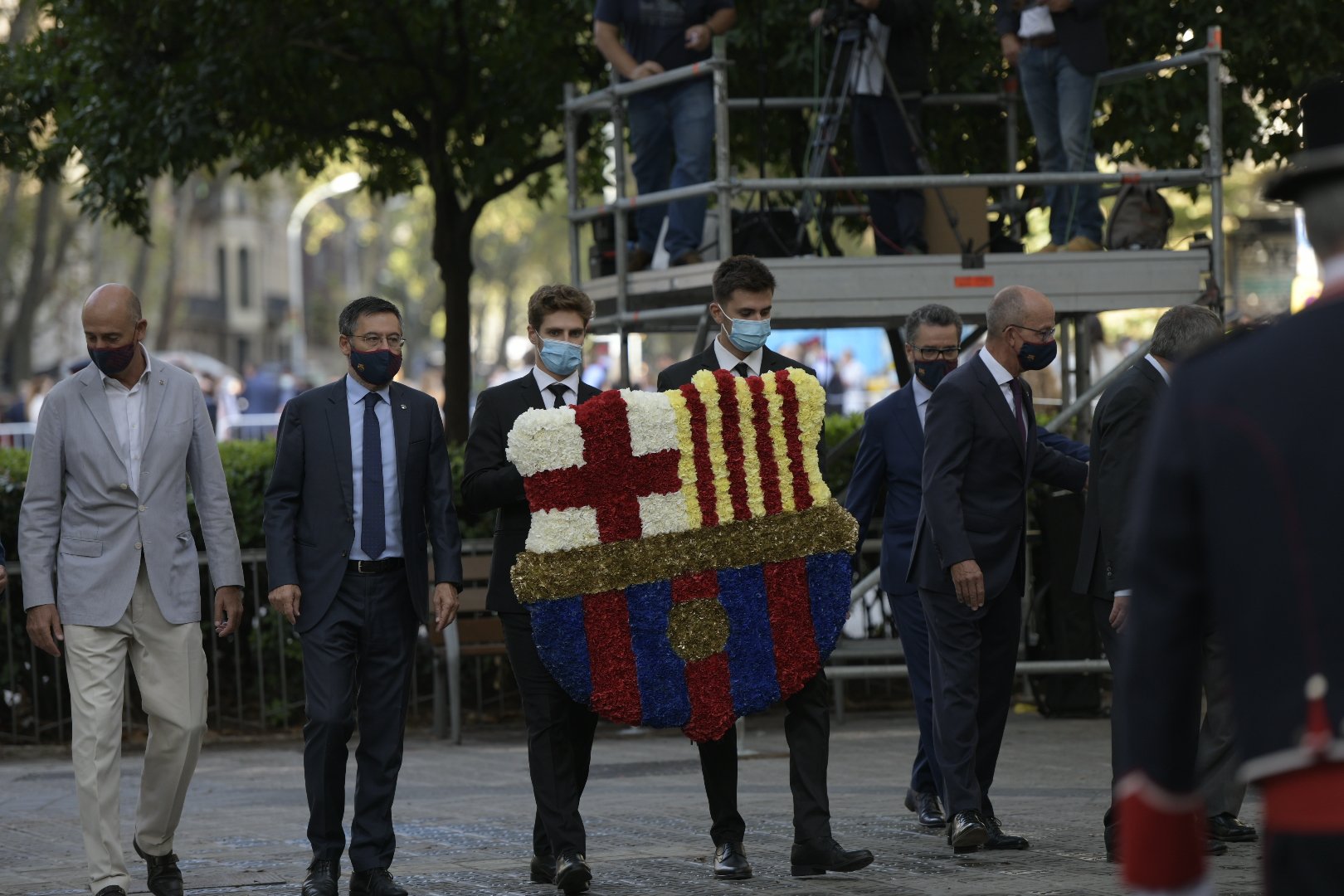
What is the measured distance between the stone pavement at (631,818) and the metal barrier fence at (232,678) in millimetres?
282

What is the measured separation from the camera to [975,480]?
775cm

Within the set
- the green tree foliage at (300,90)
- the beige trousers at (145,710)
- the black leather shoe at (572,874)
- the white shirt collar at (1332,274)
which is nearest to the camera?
the white shirt collar at (1332,274)

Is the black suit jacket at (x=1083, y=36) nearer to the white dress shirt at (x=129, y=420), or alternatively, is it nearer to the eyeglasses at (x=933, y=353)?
the eyeglasses at (x=933, y=353)

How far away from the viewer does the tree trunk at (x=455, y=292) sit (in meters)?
14.8

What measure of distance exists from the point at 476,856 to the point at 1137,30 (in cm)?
776

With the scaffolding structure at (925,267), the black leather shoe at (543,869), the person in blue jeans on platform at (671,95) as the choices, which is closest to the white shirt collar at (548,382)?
the black leather shoe at (543,869)

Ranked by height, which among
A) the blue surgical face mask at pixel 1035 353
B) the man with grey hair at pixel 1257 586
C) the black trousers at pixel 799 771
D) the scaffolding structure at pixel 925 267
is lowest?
the black trousers at pixel 799 771

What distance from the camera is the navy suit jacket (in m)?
8.60

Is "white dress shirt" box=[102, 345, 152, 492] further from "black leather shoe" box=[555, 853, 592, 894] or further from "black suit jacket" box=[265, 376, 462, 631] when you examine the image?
"black leather shoe" box=[555, 853, 592, 894]

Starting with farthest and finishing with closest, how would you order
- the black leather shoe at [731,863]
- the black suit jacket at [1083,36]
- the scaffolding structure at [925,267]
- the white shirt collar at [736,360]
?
the black suit jacket at [1083,36], the scaffolding structure at [925,267], the white shirt collar at [736,360], the black leather shoe at [731,863]

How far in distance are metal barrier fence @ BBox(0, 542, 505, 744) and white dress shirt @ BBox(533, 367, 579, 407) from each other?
4683mm

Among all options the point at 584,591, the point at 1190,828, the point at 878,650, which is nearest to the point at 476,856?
the point at 584,591

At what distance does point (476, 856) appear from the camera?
7.84m

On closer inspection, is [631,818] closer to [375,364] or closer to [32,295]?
[375,364]
